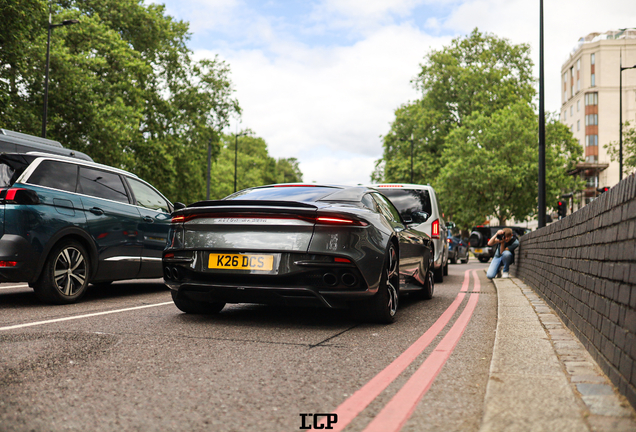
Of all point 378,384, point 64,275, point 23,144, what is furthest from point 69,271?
point 378,384

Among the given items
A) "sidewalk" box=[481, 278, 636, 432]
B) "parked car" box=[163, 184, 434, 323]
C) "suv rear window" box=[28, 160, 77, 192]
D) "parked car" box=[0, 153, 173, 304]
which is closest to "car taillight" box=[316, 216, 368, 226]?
"parked car" box=[163, 184, 434, 323]

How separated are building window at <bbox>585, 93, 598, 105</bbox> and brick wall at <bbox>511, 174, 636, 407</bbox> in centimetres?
7918

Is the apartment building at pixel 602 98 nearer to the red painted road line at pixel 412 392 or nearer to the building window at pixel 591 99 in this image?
the building window at pixel 591 99

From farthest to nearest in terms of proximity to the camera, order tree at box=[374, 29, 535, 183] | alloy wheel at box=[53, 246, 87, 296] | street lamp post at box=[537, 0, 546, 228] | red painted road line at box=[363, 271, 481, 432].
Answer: tree at box=[374, 29, 535, 183], street lamp post at box=[537, 0, 546, 228], alloy wheel at box=[53, 246, 87, 296], red painted road line at box=[363, 271, 481, 432]

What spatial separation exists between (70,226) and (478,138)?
1462 inches

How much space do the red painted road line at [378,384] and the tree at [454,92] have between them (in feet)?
140

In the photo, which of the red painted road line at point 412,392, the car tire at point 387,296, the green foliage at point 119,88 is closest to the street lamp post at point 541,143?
the car tire at point 387,296

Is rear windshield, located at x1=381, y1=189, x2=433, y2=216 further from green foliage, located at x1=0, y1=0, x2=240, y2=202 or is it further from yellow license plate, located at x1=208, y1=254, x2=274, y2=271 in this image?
green foliage, located at x1=0, y1=0, x2=240, y2=202

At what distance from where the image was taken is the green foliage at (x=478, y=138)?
4016 centimetres

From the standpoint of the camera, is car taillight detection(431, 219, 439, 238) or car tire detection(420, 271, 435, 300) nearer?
car tire detection(420, 271, 435, 300)

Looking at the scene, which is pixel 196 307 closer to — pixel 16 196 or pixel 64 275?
pixel 64 275

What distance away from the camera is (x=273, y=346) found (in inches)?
190

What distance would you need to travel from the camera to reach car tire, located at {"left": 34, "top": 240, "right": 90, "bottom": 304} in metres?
7.10

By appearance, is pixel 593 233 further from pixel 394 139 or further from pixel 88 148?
pixel 394 139
